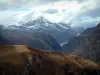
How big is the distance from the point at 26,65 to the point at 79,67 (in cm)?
2810

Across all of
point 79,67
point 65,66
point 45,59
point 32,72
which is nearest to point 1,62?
point 32,72

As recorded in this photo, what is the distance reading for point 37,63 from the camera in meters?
118

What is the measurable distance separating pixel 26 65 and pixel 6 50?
12.9 meters

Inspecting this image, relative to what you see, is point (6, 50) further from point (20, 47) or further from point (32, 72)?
point (32, 72)

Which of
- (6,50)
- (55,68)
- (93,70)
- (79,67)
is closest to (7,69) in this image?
(6,50)

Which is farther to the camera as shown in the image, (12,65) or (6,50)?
(6,50)

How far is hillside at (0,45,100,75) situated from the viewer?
360ft

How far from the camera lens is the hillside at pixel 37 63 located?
Answer: 10987 centimetres

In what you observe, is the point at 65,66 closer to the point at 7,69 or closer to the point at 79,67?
the point at 79,67

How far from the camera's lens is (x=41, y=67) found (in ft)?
385

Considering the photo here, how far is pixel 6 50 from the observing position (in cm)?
12012

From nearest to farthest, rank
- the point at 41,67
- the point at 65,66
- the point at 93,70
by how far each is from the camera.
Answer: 1. the point at 41,67
2. the point at 65,66
3. the point at 93,70

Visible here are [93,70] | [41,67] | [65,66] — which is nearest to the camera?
[41,67]

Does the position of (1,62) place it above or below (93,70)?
above
